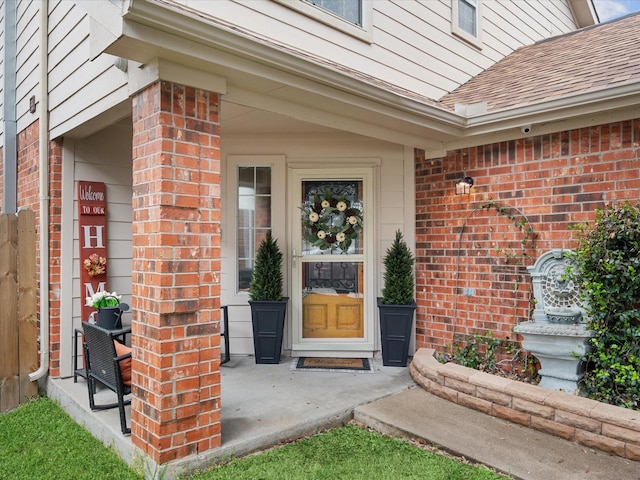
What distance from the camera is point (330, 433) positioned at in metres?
3.20

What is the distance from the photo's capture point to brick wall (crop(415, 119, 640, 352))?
3.65 m

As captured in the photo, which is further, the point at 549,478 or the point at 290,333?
the point at 290,333

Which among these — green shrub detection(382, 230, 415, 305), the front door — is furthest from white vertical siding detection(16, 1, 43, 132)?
green shrub detection(382, 230, 415, 305)

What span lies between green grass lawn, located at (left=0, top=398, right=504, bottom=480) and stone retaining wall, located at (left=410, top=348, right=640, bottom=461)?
76 cm

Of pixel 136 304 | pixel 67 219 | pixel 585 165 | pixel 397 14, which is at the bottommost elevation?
pixel 136 304

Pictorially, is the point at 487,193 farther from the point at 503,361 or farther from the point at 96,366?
the point at 96,366

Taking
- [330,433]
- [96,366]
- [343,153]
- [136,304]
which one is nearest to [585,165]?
[343,153]

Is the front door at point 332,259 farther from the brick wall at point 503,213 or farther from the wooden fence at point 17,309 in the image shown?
the wooden fence at point 17,309

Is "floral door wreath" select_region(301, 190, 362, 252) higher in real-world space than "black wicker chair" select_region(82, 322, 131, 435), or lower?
higher

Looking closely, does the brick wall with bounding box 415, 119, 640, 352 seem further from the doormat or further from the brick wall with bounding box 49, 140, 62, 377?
the brick wall with bounding box 49, 140, 62, 377

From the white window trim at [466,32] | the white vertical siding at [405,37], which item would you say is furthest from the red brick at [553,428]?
the white window trim at [466,32]

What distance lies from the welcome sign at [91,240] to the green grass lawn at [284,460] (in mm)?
1268

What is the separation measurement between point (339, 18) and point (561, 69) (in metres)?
2.26

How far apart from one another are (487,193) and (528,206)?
42 centimetres
